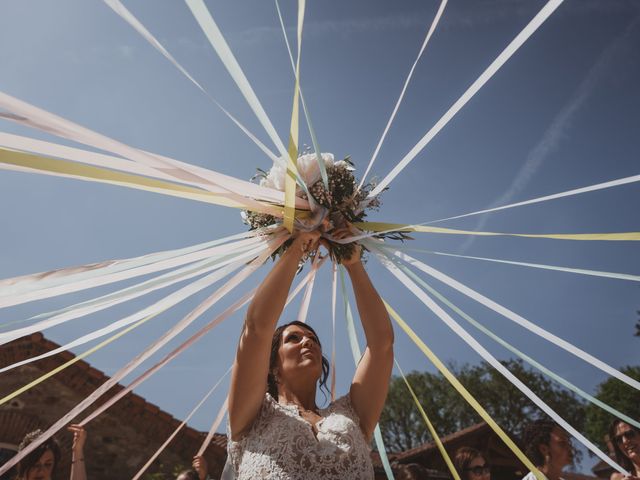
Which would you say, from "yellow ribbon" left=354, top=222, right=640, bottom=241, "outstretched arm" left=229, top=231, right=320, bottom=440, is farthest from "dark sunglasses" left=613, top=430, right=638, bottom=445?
"outstretched arm" left=229, top=231, right=320, bottom=440

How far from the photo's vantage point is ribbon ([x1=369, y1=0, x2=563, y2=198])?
6.15ft

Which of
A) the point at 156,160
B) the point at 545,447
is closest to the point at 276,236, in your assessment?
the point at 156,160

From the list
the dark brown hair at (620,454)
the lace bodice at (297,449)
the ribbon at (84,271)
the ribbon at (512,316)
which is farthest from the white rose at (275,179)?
the dark brown hair at (620,454)

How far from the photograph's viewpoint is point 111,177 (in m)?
1.92

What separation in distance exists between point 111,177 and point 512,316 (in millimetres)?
1945

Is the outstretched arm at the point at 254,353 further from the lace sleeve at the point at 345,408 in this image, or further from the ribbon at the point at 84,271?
the ribbon at the point at 84,271

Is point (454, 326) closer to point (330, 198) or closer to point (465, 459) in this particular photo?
point (330, 198)

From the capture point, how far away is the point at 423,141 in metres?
2.35

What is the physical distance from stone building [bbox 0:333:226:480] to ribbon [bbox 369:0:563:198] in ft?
24.3

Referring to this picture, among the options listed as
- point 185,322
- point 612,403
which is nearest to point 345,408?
point 185,322

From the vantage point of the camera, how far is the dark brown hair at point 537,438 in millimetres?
3734

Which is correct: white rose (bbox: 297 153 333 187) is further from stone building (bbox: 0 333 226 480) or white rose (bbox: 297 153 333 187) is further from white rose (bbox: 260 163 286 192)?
stone building (bbox: 0 333 226 480)

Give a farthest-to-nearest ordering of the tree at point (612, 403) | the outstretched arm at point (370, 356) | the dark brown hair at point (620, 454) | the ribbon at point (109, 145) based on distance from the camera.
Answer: the tree at point (612, 403)
the dark brown hair at point (620, 454)
the outstretched arm at point (370, 356)
the ribbon at point (109, 145)

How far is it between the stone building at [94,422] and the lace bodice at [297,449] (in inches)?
268
